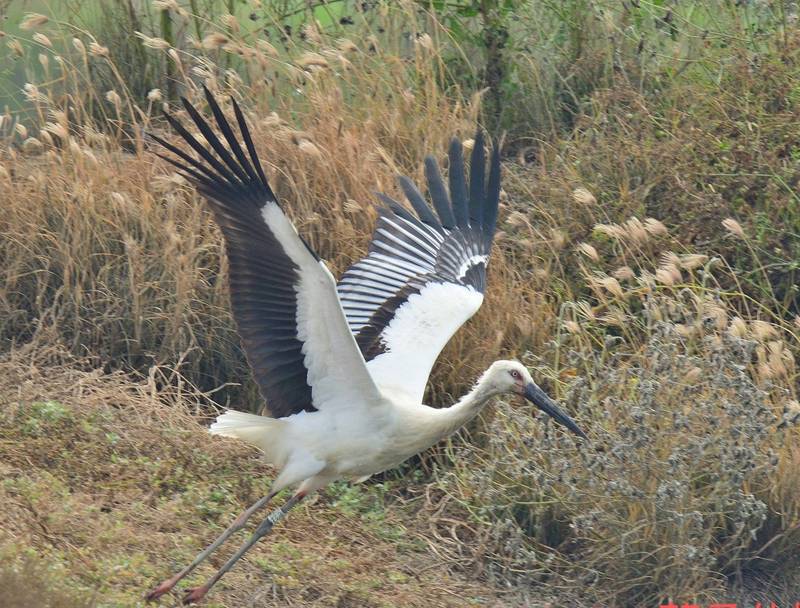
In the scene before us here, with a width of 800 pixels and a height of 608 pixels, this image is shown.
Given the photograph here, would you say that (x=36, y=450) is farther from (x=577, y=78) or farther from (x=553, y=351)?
(x=577, y=78)

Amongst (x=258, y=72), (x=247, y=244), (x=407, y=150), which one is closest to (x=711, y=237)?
(x=407, y=150)

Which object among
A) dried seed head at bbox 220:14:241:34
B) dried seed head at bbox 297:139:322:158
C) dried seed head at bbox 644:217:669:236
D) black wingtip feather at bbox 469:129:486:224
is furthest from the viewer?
dried seed head at bbox 220:14:241:34

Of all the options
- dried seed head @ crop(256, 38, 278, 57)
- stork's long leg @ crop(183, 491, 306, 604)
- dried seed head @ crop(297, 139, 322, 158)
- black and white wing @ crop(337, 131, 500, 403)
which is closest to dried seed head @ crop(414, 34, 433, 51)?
dried seed head @ crop(256, 38, 278, 57)

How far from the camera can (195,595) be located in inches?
191

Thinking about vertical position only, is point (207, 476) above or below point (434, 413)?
below

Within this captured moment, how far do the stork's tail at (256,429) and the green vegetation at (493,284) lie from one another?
0.46 metres

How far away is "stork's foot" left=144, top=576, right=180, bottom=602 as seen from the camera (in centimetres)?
482

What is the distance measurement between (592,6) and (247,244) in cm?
435

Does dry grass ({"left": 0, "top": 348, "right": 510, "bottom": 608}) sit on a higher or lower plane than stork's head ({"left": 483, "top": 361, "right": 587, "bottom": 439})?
lower

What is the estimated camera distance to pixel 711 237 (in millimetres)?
6895

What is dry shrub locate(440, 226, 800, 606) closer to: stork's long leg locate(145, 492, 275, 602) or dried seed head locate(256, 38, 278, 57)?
stork's long leg locate(145, 492, 275, 602)

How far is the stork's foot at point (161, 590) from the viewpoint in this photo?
482cm

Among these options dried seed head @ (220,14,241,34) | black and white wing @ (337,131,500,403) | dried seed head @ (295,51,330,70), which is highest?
dried seed head @ (220,14,241,34)

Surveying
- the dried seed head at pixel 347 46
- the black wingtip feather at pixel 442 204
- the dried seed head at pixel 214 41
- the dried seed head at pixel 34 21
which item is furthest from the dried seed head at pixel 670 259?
the dried seed head at pixel 34 21
